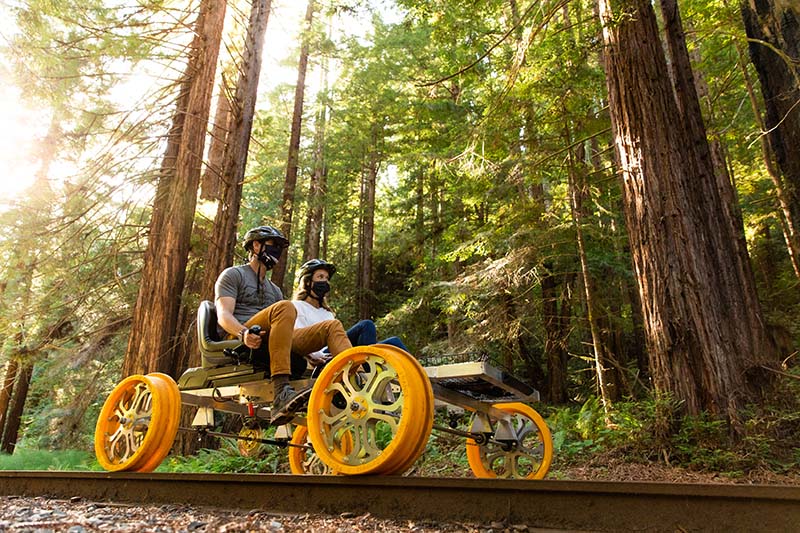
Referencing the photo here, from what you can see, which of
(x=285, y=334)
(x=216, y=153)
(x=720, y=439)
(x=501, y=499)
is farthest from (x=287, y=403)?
(x=216, y=153)

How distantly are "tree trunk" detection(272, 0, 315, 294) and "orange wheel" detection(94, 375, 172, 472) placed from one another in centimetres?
831

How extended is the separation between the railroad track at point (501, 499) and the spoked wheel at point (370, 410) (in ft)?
0.67

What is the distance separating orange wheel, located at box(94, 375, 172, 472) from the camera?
14.5 feet

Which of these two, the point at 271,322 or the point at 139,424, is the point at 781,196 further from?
the point at 139,424

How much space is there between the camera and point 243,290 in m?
5.02

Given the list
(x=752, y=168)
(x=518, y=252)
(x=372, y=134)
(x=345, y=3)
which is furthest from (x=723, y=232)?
(x=372, y=134)

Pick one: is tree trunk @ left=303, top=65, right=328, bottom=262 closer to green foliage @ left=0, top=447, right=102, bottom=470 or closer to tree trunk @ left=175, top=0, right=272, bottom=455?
tree trunk @ left=175, top=0, right=272, bottom=455

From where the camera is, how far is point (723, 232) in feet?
19.9

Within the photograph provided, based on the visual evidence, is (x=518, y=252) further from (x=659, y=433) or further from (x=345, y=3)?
(x=345, y=3)

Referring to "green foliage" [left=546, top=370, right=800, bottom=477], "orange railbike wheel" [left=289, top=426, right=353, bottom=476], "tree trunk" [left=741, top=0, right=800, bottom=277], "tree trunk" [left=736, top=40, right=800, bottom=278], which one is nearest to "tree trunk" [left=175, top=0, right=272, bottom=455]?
"orange railbike wheel" [left=289, top=426, right=353, bottom=476]

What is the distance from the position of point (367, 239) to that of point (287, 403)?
16247 millimetres

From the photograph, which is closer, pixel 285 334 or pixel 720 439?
pixel 285 334

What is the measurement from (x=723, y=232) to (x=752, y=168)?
44.3 feet

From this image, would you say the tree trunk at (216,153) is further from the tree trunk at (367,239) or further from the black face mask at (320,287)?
the black face mask at (320,287)
